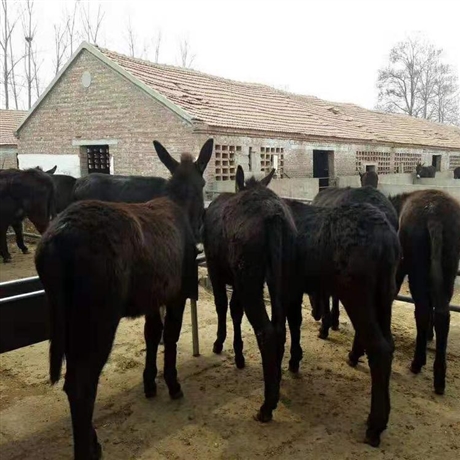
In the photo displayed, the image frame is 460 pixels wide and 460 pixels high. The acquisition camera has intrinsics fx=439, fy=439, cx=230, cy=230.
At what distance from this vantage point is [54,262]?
7.74ft

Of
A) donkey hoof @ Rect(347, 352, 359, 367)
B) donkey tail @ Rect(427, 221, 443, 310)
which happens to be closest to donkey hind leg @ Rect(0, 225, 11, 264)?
donkey hoof @ Rect(347, 352, 359, 367)

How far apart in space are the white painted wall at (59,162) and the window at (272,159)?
6.63 m

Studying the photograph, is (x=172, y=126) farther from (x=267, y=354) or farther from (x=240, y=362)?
(x=267, y=354)

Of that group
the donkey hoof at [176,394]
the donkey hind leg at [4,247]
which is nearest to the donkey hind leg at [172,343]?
the donkey hoof at [176,394]

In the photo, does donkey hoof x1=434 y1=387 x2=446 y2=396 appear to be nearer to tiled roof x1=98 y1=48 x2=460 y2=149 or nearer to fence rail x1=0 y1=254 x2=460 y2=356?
fence rail x1=0 y1=254 x2=460 y2=356

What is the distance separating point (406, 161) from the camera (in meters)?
22.8

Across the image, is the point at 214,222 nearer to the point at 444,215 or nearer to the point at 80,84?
the point at 444,215

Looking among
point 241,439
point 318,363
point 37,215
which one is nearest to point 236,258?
point 241,439

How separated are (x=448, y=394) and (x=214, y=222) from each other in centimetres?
244

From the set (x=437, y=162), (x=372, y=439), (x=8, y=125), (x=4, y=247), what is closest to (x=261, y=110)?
(x=4, y=247)

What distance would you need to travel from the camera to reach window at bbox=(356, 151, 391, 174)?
19.7 m

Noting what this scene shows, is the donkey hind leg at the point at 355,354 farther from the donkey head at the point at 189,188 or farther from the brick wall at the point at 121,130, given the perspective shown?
the brick wall at the point at 121,130

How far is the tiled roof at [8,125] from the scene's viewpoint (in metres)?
22.3

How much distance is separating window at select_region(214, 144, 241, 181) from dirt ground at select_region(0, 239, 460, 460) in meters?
Result: 9.25
